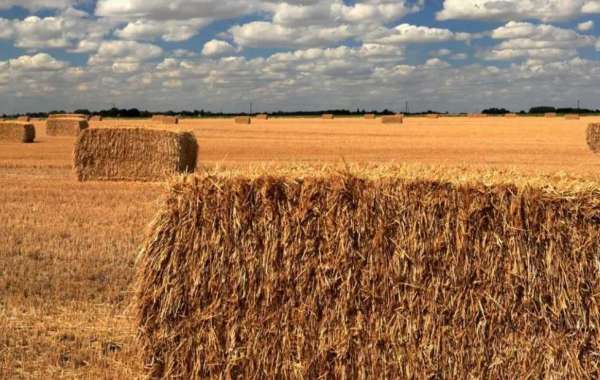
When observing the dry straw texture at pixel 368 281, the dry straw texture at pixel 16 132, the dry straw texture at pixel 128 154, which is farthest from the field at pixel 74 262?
the dry straw texture at pixel 16 132

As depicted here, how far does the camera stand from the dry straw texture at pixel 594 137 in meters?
30.0

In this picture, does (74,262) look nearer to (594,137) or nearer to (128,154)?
(128,154)

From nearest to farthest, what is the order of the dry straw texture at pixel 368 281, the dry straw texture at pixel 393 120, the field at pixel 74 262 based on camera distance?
the dry straw texture at pixel 368 281
the field at pixel 74 262
the dry straw texture at pixel 393 120

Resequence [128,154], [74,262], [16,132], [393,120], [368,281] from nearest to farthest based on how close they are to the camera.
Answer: [368,281]
[74,262]
[128,154]
[16,132]
[393,120]

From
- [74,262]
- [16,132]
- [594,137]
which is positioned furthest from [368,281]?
[16,132]

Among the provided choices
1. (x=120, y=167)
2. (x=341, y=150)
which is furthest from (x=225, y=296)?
(x=341, y=150)

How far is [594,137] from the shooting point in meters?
30.3

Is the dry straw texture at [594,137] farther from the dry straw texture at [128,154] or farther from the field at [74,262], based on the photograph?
the dry straw texture at [128,154]

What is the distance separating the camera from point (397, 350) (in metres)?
5.14

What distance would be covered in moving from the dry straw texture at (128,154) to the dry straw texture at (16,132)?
1789 centimetres

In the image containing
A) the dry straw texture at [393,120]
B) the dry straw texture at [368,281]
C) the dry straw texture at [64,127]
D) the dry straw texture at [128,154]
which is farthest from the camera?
the dry straw texture at [393,120]

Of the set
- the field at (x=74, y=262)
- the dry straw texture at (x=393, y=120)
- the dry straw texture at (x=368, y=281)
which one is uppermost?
the dry straw texture at (x=393, y=120)

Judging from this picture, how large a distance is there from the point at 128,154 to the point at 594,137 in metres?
20.5

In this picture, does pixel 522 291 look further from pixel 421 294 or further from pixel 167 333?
pixel 167 333
